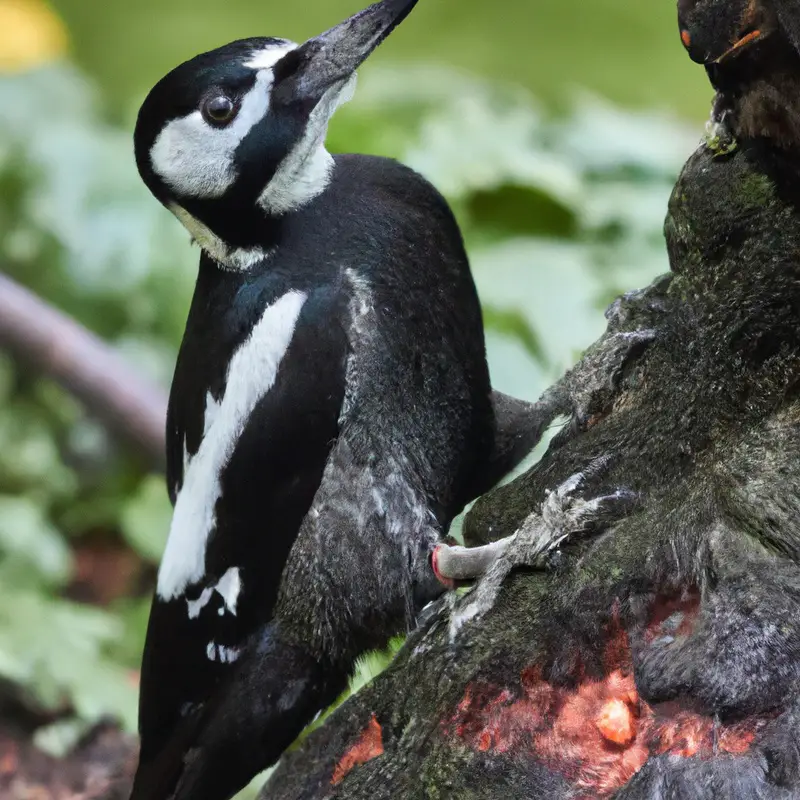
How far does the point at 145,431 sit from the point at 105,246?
3.24 feet

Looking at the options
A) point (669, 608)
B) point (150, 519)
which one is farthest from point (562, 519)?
point (150, 519)

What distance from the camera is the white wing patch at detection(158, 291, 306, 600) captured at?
5.54 feet

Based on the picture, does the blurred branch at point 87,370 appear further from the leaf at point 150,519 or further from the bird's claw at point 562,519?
the bird's claw at point 562,519

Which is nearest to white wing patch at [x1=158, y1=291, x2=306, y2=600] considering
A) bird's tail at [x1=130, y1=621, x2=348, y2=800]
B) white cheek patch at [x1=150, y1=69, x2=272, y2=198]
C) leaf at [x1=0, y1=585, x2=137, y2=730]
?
bird's tail at [x1=130, y1=621, x2=348, y2=800]

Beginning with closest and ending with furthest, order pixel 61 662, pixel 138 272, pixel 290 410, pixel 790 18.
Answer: pixel 790 18, pixel 290 410, pixel 61 662, pixel 138 272

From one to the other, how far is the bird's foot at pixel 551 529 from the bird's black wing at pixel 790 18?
0.55 metres

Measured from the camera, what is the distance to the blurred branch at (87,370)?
2787 millimetres

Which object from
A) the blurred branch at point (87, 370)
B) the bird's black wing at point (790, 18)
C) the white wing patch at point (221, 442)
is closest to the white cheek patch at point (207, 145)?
the white wing patch at point (221, 442)

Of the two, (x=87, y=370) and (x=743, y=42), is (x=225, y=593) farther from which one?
(x=87, y=370)

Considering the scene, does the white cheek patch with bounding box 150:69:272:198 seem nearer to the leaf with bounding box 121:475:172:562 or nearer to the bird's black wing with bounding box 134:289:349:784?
the bird's black wing with bounding box 134:289:349:784

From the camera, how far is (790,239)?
1.32 meters

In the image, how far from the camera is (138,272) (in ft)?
11.5

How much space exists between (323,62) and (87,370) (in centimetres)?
131

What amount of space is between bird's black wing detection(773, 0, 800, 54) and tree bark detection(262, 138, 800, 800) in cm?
18
